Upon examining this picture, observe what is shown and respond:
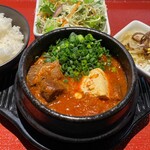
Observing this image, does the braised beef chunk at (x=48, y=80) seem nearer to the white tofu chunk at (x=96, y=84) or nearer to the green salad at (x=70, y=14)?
the white tofu chunk at (x=96, y=84)

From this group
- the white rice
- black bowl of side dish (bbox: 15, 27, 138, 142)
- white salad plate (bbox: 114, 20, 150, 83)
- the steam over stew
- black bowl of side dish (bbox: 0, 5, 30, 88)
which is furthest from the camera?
white salad plate (bbox: 114, 20, 150, 83)

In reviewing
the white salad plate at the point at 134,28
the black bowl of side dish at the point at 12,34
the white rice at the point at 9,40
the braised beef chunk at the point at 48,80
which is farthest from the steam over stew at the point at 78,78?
Result: the white salad plate at the point at 134,28

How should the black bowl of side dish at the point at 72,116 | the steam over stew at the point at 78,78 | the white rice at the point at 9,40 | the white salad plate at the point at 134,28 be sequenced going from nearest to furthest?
the black bowl of side dish at the point at 72,116 < the steam over stew at the point at 78,78 < the white rice at the point at 9,40 < the white salad plate at the point at 134,28

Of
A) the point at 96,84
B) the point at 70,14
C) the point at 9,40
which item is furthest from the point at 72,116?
the point at 70,14

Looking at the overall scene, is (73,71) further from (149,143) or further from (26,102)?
(149,143)

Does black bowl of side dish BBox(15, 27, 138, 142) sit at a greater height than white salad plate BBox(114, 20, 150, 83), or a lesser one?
greater

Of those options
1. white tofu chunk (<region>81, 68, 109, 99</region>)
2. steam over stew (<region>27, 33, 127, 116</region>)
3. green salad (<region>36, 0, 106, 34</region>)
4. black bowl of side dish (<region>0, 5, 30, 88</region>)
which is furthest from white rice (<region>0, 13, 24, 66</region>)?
white tofu chunk (<region>81, 68, 109, 99</region>)

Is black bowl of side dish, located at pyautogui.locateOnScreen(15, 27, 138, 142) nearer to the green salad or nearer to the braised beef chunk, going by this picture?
the braised beef chunk
